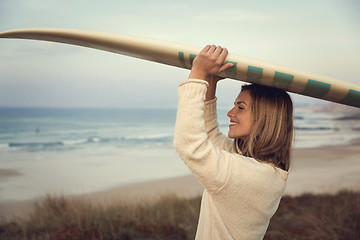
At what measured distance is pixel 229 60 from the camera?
1.28 meters

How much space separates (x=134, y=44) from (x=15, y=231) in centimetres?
366

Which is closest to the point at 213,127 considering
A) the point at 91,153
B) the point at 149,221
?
the point at 149,221

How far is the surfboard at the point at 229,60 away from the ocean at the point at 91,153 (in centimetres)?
769

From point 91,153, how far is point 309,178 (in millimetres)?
9973

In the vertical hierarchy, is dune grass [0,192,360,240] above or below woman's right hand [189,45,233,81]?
below

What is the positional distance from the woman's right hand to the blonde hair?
0.91ft

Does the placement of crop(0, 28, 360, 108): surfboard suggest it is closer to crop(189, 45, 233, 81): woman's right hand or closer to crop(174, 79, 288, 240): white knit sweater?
crop(189, 45, 233, 81): woman's right hand

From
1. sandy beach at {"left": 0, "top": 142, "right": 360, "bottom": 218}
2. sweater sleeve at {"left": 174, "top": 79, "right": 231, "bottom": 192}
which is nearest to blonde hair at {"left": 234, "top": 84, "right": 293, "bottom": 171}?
sweater sleeve at {"left": 174, "top": 79, "right": 231, "bottom": 192}

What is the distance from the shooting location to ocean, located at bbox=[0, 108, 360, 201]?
39.8 feet

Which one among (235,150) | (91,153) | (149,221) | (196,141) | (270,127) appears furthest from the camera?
(91,153)

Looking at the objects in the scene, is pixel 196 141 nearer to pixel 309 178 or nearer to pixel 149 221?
pixel 149 221

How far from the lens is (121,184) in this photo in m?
Result: 11.5

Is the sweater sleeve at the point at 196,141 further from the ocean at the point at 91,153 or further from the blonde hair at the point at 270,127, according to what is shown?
the ocean at the point at 91,153

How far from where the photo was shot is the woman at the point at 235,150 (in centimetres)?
117
